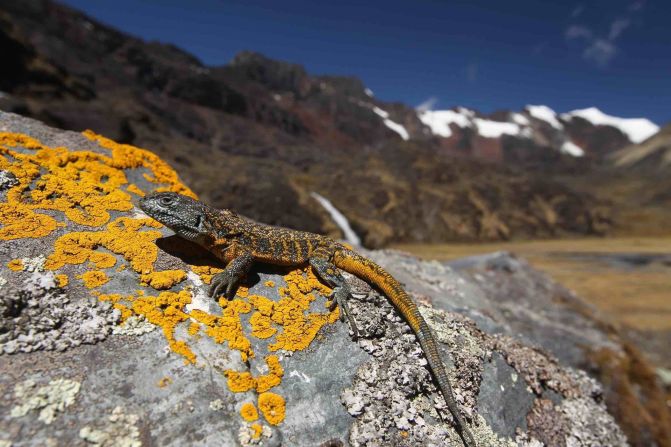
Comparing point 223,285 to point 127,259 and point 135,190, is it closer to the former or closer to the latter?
point 127,259

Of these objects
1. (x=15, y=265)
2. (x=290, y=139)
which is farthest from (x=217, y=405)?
(x=290, y=139)

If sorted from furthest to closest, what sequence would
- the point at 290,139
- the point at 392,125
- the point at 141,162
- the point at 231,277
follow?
the point at 392,125, the point at 290,139, the point at 141,162, the point at 231,277

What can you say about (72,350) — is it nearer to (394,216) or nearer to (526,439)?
(526,439)

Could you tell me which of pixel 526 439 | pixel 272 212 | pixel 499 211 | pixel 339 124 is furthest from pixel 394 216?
pixel 339 124

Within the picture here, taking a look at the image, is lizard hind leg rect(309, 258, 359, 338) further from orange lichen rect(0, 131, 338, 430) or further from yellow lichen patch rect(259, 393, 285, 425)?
yellow lichen patch rect(259, 393, 285, 425)

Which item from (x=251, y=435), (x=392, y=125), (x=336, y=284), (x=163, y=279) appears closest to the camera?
(x=251, y=435)

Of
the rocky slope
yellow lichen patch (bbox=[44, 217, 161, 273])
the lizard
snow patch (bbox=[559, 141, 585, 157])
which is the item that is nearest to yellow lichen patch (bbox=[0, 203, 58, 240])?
yellow lichen patch (bbox=[44, 217, 161, 273])

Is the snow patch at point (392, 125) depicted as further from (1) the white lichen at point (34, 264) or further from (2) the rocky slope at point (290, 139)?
(1) the white lichen at point (34, 264)
